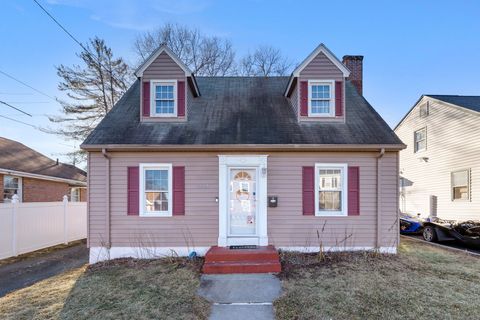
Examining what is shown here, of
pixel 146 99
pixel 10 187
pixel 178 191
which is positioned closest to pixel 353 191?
pixel 178 191

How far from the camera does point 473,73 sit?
16.8 meters

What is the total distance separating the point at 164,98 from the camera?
340 inches

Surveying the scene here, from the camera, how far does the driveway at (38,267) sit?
21.1ft

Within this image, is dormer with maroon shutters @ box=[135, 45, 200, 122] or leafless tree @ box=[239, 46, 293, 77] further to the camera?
Result: leafless tree @ box=[239, 46, 293, 77]

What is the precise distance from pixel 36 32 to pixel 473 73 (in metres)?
22.9

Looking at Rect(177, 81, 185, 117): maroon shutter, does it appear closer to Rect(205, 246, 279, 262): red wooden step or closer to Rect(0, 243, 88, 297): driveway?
Rect(205, 246, 279, 262): red wooden step

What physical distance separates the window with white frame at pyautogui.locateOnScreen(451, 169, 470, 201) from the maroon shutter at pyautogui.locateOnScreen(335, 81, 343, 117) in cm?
814

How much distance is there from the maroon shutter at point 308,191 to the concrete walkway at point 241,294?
2340 mm

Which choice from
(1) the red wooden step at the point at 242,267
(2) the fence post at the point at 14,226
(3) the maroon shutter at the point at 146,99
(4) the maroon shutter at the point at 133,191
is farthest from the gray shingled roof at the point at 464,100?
(2) the fence post at the point at 14,226

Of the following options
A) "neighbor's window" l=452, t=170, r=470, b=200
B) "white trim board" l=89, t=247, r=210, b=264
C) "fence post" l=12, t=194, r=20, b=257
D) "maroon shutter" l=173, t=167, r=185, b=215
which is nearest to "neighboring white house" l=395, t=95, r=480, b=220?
"neighbor's window" l=452, t=170, r=470, b=200

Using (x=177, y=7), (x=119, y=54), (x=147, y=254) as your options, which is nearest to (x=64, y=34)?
(x=177, y=7)

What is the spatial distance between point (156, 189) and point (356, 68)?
843 centimetres

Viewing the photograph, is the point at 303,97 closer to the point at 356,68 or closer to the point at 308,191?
the point at 308,191

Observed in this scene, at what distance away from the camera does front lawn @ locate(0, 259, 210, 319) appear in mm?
4559
